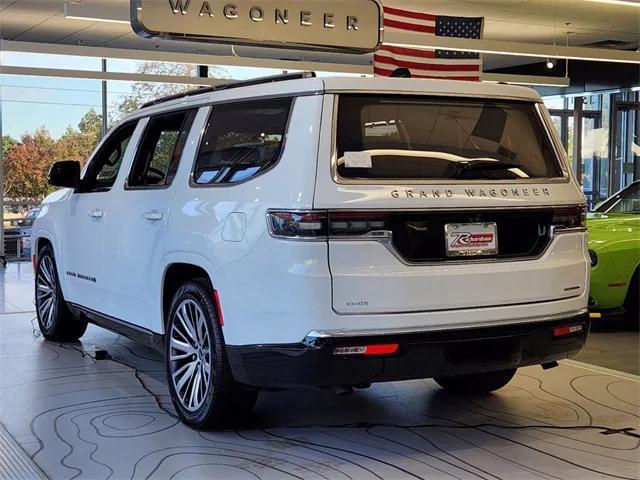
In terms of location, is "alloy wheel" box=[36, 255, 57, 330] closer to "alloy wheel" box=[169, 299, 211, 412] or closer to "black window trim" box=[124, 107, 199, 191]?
"black window trim" box=[124, 107, 199, 191]

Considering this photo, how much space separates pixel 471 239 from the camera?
389 centimetres

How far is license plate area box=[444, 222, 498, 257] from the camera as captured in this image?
3.84m

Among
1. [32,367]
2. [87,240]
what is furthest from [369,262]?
[32,367]

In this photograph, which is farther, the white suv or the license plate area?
the license plate area

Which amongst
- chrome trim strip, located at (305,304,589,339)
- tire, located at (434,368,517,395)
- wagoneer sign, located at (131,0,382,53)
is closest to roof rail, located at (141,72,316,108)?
wagoneer sign, located at (131,0,382,53)

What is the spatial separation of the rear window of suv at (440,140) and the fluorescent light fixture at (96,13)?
5004mm

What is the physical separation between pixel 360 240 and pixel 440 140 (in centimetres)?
73

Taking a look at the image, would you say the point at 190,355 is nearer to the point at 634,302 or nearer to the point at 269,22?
the point at 269,22

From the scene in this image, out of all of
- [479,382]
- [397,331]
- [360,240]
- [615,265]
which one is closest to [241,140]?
[360,240]

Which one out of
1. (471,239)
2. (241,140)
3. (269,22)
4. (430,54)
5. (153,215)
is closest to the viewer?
(471,239)

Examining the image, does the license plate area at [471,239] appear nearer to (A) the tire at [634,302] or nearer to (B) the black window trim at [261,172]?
(B) the black window trim at [261,172]

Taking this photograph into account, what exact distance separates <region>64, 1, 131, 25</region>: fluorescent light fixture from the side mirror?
252cm

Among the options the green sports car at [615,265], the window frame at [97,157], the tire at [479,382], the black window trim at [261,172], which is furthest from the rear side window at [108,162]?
the green sports car at [615,265]

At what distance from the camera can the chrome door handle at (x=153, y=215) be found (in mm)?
4699
